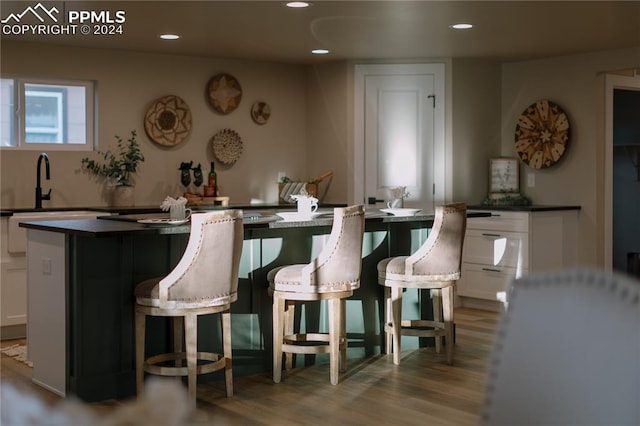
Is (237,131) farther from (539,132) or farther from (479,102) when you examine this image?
(539,132)

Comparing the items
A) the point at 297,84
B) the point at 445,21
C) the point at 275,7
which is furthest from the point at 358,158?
the point at 275,7

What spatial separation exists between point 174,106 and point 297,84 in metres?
1.29

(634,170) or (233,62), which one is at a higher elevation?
(233,62)

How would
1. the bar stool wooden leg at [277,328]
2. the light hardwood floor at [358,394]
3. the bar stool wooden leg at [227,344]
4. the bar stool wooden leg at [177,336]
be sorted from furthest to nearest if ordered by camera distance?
the bar stool wooden leg at [277,328]
the bar stool wooden leg at [177,336]
the bar stool wooden leg at [227,344]
the light hardwood floor at [358,394]

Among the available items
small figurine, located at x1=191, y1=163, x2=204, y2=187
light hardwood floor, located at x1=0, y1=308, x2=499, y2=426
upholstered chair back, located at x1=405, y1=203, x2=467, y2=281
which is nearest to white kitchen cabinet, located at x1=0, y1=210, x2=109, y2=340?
light hardwood floor, located at x1=0, y1=308, x2=499, y2=426

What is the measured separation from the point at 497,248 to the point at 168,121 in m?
2.88

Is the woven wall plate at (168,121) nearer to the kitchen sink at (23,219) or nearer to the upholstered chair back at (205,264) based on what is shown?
the kitchen sink at (23,219)

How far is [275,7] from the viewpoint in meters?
5.00

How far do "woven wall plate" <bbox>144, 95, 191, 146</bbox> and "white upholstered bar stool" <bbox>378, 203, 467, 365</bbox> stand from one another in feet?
8.69

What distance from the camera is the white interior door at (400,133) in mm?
7211

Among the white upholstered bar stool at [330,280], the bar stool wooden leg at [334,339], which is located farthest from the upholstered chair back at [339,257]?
the bar stool wooden leg at [334,339]

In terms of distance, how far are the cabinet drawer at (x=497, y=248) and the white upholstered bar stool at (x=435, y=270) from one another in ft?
6.27

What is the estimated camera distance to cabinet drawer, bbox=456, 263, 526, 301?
6.83 meters

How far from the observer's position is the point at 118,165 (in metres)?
6.62
